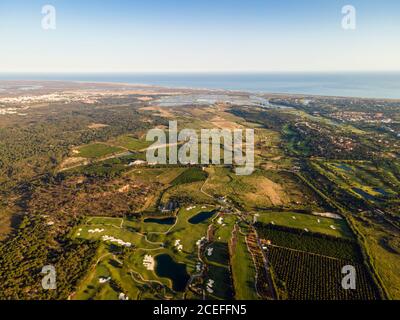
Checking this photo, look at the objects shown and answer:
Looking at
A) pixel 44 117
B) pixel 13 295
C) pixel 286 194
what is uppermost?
pixel 44 117

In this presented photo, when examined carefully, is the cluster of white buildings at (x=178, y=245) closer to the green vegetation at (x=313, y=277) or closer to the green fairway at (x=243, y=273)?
the green fairway at (x=243, y=273)

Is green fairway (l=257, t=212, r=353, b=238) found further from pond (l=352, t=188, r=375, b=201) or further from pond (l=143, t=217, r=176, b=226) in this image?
pond (l=143, t=217, r=176, b=226)

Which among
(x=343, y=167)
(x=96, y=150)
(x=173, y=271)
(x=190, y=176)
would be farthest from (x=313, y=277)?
(x=96, y=150)

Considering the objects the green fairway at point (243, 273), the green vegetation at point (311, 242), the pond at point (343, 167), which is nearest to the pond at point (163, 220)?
the green fairway at point (243, 273)

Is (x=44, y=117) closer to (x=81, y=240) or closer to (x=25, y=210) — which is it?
(x=25, y=210)

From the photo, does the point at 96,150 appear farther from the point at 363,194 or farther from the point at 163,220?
the point at 363,194

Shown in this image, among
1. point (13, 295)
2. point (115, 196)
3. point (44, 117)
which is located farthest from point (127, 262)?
point (44, 117)
